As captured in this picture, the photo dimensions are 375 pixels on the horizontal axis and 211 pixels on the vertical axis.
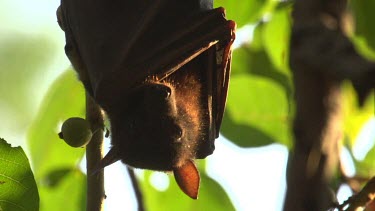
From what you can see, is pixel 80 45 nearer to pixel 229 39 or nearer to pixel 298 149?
pixel 229 39

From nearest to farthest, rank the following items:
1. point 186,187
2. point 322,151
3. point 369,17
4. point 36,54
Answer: point 322,151 < point 369,17 < point 186,187 < point 36,54

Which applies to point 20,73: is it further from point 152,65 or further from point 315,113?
point 315,113

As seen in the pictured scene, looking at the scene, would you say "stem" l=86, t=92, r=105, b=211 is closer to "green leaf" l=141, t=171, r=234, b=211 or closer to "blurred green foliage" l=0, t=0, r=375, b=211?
"blurred green foliage" l=0, t=0, r=375, b=211

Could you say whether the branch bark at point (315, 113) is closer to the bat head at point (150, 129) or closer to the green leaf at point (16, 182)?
the green leaf at point (16, 182)

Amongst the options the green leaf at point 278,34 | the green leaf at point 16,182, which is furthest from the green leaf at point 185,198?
the green leaf at point 16,182

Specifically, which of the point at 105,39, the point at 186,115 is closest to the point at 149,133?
the point at 186,115

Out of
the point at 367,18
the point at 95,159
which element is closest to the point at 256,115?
the point at 367,18
